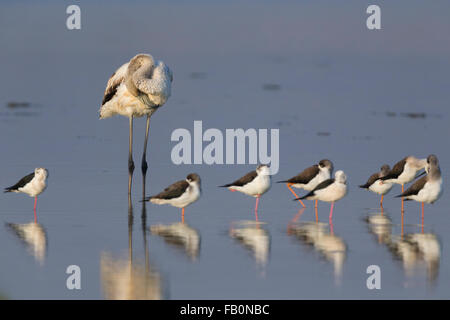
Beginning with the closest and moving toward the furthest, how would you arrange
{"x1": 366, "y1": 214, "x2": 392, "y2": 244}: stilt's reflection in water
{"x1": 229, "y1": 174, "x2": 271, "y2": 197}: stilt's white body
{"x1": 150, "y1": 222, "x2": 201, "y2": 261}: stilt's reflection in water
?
{"x1": 150, "y1": 222, "x2": 201, "y2": 261}: stilt's reflection in water → {"x1": 366, "y1": 214, "x2": 392, "y2": 244}: stilt's reflection in water → {"x1": 229, "y1": 174, "x2": 271, "y2": 197}: stilt's white body

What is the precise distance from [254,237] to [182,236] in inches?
32.7

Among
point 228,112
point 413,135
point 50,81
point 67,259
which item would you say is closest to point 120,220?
point 67,259

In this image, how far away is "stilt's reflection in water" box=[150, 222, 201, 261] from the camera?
35.2 ft

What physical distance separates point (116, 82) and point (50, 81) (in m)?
21.8

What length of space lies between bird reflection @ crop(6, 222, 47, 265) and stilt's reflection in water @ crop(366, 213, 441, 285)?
3745mm

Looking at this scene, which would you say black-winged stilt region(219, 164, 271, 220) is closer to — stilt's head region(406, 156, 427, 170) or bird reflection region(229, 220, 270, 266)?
bird reflection region(229, 220, 270, 266)

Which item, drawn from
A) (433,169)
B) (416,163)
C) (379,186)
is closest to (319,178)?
(379,186)

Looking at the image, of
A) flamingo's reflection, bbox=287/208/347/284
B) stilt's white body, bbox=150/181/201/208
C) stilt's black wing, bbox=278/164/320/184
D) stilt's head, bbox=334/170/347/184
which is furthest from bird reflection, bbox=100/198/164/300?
stilt's black wing, bbox=278/164/320/184

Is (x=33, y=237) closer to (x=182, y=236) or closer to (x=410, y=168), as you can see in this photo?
(x=182, y=236)

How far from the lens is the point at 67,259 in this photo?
33.7ft

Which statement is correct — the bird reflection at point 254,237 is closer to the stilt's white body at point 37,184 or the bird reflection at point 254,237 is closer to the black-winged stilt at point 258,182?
the black-winged stilt at point 258,182

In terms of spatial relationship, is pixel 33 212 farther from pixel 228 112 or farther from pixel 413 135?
pixel 228 112
